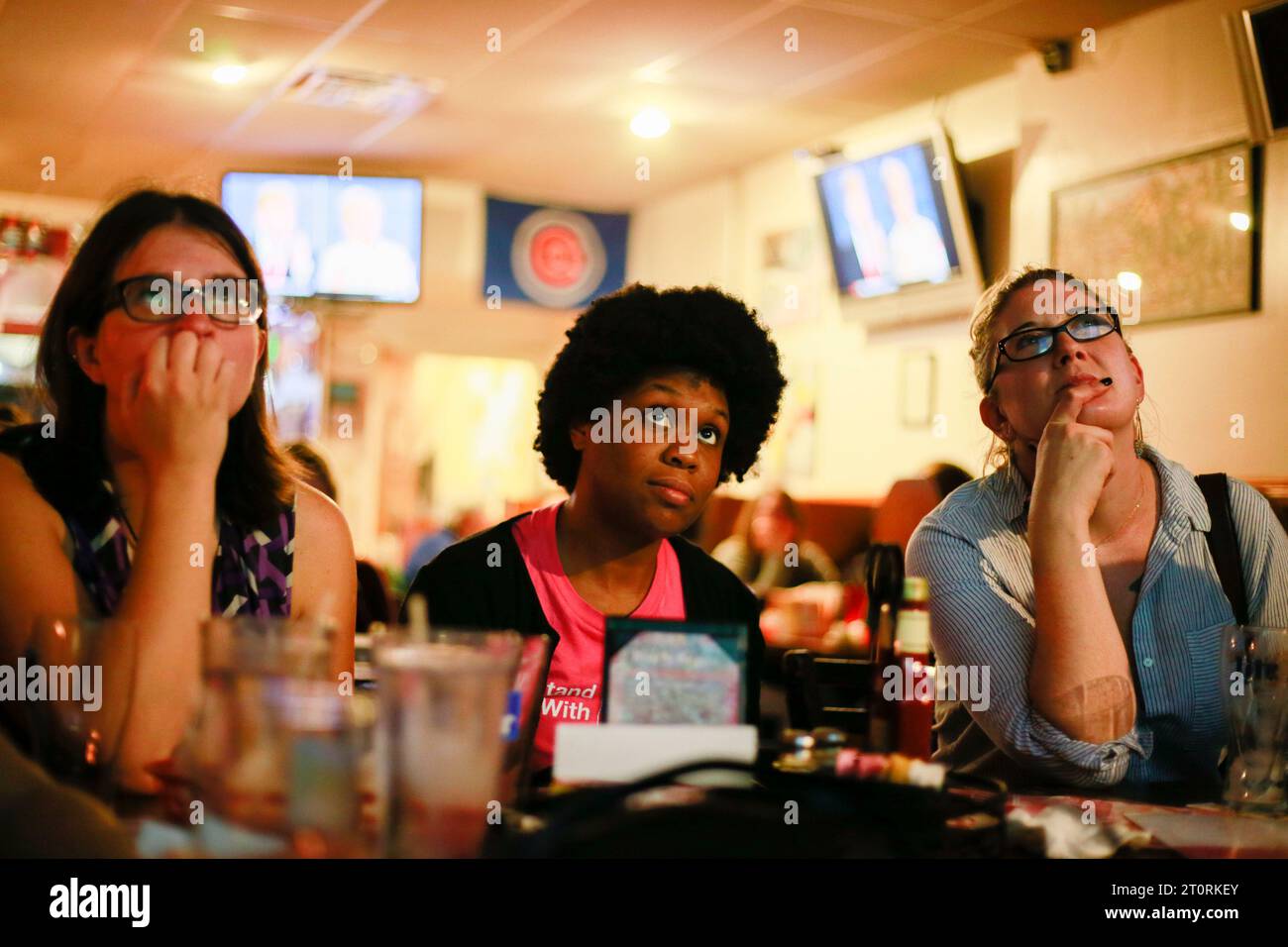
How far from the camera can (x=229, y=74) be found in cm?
546

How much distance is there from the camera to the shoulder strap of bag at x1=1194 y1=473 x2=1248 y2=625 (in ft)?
5.45

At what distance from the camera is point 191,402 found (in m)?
1.02

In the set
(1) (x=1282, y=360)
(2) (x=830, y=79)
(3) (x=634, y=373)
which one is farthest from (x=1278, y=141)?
(3) (x=634, y=373)

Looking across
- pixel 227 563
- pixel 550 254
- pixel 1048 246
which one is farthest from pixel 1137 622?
pixel 550 254

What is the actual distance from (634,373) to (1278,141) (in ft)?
9.34

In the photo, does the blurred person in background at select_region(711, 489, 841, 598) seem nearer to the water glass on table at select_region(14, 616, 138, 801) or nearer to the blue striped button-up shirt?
the blue striped button-up shirt

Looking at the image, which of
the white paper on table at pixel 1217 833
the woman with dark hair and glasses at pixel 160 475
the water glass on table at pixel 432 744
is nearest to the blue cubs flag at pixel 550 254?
the woman with dark hair and glasses at pixel 160 475

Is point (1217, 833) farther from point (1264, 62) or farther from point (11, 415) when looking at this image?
point (1264, 62)

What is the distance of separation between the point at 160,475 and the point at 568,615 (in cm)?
74

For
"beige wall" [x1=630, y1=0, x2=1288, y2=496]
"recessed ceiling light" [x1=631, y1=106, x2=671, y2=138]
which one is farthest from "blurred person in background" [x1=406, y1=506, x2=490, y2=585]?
"recessed ceiling light" [x1=631, y1=106, x2=671, y2=138]

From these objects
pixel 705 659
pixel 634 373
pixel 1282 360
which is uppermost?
pixel 1282 360

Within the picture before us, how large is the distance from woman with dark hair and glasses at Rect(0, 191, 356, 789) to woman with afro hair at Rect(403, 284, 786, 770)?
239 millimetres

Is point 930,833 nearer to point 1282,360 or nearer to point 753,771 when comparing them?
point 753,771

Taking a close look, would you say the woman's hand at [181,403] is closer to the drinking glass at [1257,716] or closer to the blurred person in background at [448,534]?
the drinking glass at [1257,716]
